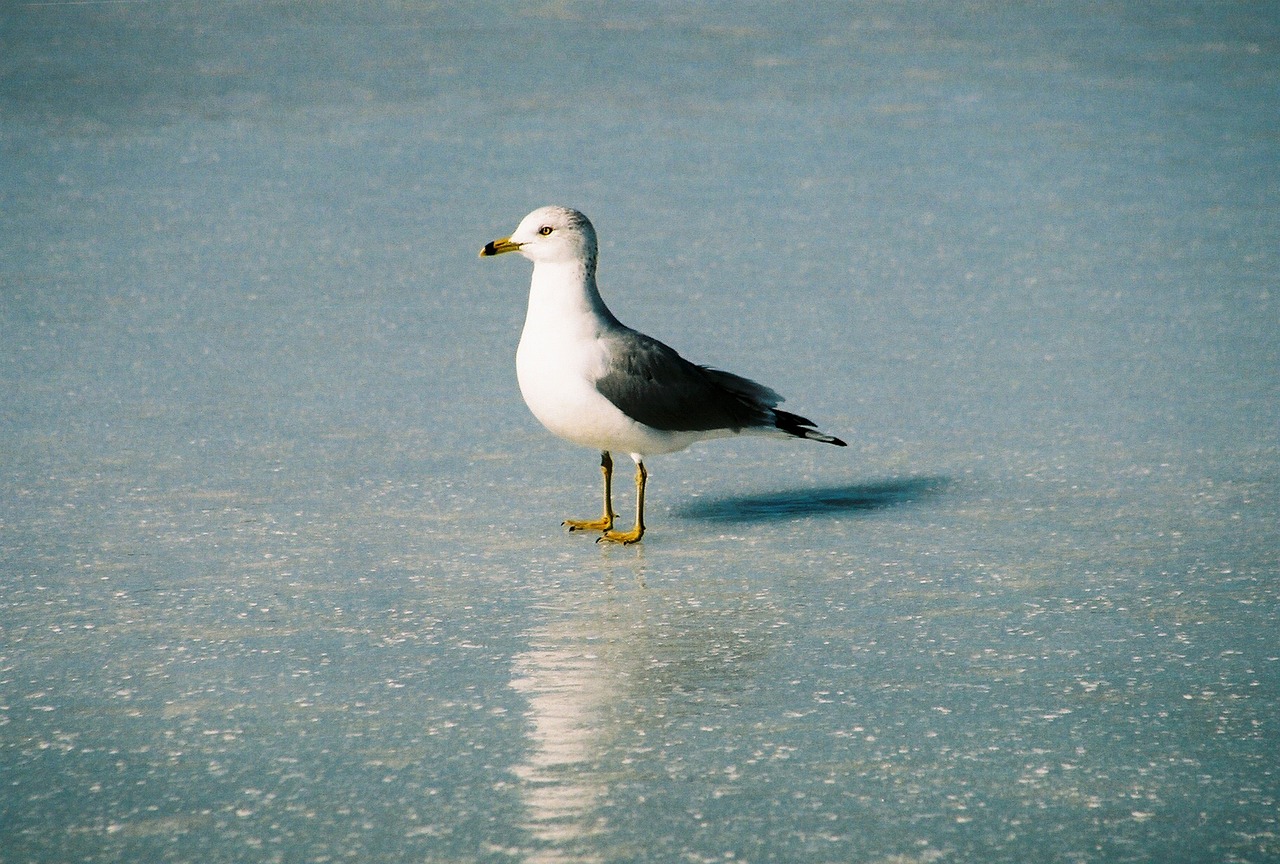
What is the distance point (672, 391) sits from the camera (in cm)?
425

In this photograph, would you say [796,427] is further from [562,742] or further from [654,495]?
[562,742]

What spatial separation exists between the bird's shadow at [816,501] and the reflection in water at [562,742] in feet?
3.15

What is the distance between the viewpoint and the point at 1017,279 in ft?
23.7

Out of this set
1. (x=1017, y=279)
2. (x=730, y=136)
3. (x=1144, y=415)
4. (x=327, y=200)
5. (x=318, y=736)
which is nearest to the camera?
(x=318, y=736)

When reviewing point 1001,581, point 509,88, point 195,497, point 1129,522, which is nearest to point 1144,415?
point 1129,522

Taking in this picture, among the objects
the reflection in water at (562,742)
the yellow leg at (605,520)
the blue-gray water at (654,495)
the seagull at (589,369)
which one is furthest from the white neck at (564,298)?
the reflection in water at (562,742)

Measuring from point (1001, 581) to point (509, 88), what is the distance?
8.20 meters

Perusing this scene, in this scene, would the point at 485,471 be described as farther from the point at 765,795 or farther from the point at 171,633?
the point at 765,795

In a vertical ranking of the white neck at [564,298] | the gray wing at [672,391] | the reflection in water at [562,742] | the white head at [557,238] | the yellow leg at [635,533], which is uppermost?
the white head at [557,238]

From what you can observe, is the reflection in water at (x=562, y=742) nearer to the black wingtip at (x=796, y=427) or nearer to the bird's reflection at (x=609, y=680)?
the bird's reflection at (x=609, y=680)

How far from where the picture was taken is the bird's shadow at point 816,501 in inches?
178

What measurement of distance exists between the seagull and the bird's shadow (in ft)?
0.99

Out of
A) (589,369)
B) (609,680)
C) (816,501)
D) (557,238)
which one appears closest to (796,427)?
(816,501)

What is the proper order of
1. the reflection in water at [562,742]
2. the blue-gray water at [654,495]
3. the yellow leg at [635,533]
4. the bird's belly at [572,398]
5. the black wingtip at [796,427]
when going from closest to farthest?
1. the reflection in water at [562,742]
2. the blue-gray water at [654,495]
3. the bird's belly at [572,398]
4. the yellow leg at [635,533]
5. the black wingtip at [796,427]
